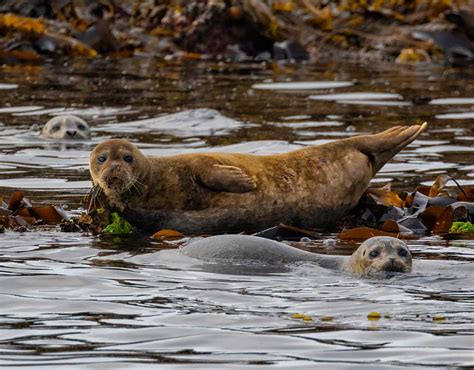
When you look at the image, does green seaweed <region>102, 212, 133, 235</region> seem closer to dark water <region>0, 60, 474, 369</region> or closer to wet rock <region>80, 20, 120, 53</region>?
dark water <region>0, 60, 474, 369</region>

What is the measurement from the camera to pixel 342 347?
18.6 ft

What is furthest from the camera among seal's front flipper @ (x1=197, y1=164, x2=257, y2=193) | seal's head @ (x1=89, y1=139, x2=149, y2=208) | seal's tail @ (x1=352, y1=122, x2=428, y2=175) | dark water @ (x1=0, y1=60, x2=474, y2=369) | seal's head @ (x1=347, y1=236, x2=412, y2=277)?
seal's tail @ (x1=352, y1=122, x2=428, y2=175)

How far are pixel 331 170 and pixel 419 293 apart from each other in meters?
2.48

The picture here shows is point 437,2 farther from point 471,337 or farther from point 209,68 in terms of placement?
point 471,337

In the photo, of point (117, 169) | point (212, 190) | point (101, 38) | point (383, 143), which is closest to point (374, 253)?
point (212, 190)

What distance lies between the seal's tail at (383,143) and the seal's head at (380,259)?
189cm

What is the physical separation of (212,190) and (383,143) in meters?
1.36

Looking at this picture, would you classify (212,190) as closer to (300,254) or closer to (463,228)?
(300,254)

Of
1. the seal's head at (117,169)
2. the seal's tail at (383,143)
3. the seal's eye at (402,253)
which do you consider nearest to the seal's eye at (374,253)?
the seal's eye at (402,253)

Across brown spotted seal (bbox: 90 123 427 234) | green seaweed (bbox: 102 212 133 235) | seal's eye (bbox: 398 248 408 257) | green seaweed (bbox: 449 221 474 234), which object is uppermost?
brown spotted seal (bbox: 90 123 427 234)

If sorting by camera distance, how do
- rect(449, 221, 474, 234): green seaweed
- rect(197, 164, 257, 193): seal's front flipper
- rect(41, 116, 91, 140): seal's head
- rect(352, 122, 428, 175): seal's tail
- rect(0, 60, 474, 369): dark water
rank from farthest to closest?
rect(41, 116, 91, 140): seal's head < rect(352, 122, 428, 175): seal's tail < rect(449, 221, 474, 234): green seaweed < rect(197, 164, 257, 193): seal's front flipper < rect(0, 60, 474, 369): dark water

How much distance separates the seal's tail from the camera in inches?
377

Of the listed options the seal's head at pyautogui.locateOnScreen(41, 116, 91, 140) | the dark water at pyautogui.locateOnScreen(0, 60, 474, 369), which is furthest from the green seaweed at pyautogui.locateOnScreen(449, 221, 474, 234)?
the seal's head at pyautogui.locateOnScreen(41, 116, 91, 140)

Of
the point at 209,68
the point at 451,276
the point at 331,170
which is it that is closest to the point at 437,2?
Answer: the point at 209,68
